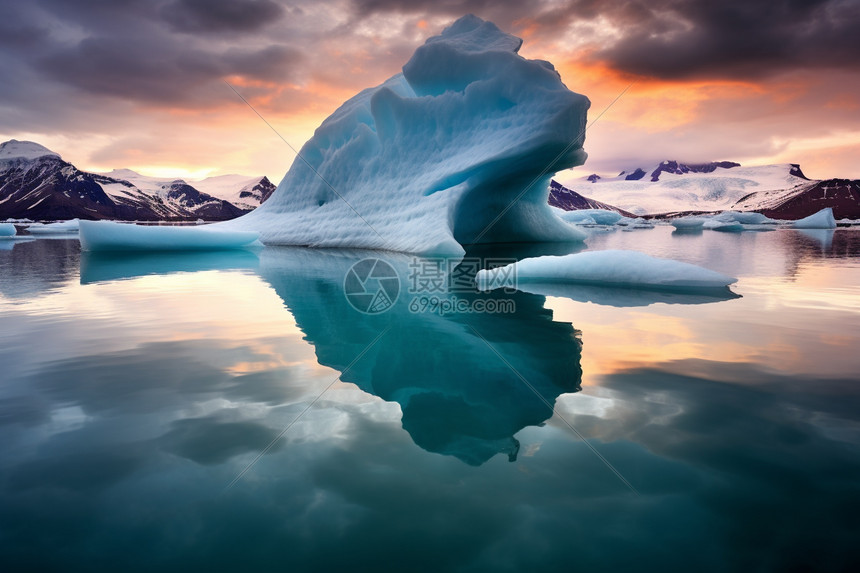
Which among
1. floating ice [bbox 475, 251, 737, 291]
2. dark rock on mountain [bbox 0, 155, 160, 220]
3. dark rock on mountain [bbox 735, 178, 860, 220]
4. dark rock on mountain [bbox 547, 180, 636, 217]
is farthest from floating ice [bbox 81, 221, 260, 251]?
dark rock on mountain [bbox 0, 155, 160, 220]

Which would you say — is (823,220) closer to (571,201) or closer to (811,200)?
(811,200)

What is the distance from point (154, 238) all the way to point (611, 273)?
12.8 metres

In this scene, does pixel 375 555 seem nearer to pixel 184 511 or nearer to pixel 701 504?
pixel 184 511

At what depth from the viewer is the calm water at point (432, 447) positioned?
1.41m

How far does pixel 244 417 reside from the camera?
227 cm

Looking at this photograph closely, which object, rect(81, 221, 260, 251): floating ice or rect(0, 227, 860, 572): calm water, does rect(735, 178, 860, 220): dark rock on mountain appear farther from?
rect(0, 227, 860, 572): calm water

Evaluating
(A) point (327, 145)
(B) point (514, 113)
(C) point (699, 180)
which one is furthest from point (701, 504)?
(C) point (699, 180)

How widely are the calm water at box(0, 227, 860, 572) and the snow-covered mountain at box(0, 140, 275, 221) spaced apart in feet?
431

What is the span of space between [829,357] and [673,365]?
117cm

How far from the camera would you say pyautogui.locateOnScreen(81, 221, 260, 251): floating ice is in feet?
41.9

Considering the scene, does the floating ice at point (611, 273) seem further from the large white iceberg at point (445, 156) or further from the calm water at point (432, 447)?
the large white iceberg at point (445, 156)

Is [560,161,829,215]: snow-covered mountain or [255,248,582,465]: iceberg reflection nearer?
[255,248,582,465]: iceberg reflection

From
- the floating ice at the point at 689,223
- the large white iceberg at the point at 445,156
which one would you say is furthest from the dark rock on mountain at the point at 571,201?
the large white iceberg at the point at 445,156

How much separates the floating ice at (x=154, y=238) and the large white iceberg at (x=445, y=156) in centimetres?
239
